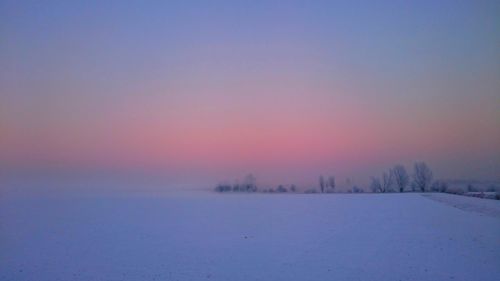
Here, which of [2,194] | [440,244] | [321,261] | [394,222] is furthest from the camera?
[2,194]

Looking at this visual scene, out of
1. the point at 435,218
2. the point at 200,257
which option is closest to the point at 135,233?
the point at 200,257

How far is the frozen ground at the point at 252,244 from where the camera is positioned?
21.1 metres

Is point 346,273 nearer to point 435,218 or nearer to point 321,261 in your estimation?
point 321,261

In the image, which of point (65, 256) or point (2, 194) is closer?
point (65, 256)

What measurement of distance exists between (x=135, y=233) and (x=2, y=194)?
43.1 meters

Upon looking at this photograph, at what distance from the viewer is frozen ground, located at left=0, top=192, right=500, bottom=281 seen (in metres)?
21.1

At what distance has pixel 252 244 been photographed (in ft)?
95.7

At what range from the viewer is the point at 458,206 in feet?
158

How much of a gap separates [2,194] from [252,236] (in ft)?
170

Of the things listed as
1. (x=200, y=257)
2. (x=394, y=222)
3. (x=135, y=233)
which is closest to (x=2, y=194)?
(x=135, y=233)

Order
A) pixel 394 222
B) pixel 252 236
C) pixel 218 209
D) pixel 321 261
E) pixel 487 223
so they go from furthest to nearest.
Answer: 1. pixel 218 209
2. pixel 394 222
3. pixel 487 223
4. pixel 252 236
5. pixel 321 261

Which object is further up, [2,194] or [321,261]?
[2,194]

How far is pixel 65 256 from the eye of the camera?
83.6 ft

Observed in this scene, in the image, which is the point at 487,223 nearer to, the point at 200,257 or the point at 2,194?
the point at 200,257
